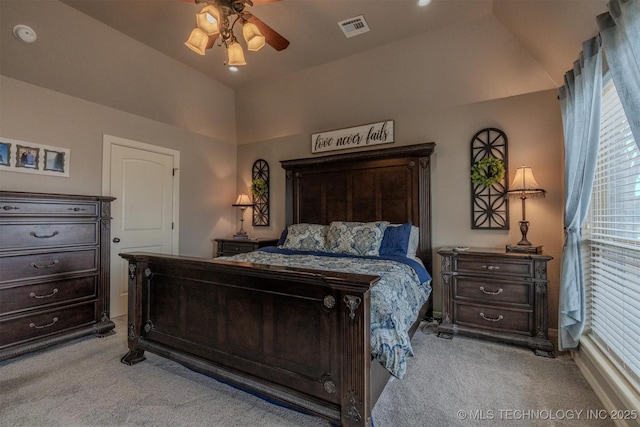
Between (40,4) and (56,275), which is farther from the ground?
(40,4)

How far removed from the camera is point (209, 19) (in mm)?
2035

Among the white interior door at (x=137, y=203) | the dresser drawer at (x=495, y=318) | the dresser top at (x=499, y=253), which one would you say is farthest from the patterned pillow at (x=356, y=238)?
the white interior door at (x=137, y=203)

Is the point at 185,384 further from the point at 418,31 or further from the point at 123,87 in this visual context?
the point at 418,31

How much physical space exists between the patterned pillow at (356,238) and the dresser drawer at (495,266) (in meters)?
0.81

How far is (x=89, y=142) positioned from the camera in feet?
10.8

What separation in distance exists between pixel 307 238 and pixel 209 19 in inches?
92.4

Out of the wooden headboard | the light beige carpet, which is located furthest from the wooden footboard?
the wooden headboard

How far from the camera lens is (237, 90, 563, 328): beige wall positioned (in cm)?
297

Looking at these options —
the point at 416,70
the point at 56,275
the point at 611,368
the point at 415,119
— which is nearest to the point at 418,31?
the point at 416,70

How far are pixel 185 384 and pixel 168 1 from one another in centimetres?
328

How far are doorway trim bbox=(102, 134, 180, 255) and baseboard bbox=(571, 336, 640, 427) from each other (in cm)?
454

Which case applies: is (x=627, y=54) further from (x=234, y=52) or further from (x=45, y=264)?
(x=45, y=264)

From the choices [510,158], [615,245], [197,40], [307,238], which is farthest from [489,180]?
[197,40]

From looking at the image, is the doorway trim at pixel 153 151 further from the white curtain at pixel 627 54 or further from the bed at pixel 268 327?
the white curtain at pixel 627 54
